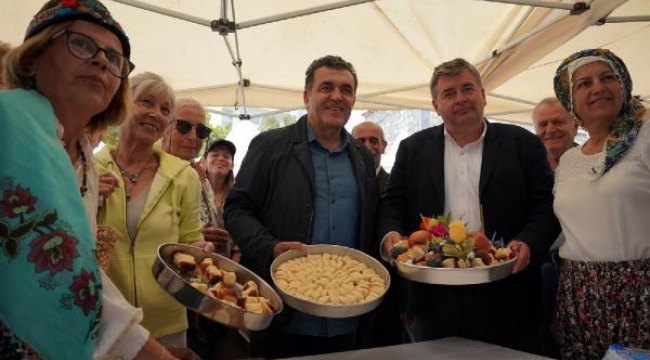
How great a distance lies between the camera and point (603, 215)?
160 cm

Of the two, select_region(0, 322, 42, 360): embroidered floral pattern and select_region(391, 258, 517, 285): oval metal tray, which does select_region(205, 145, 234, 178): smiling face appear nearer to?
select_region(391, 258, 517, 285): oval metal tray

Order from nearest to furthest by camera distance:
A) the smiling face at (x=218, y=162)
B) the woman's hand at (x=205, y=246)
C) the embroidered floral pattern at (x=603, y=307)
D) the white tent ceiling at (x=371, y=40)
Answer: the embroidered floral pattern at (x=603, y=307) < the woman's hand at (x=205, y=246) < the smiling face at (x=218, y=162) < the white tent ceiling at (x=371, y=40)

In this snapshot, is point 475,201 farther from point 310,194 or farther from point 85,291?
point 85,291

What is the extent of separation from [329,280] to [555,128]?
2.23 metres

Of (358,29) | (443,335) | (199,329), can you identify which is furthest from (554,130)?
(199,329)

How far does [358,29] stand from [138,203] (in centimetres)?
336

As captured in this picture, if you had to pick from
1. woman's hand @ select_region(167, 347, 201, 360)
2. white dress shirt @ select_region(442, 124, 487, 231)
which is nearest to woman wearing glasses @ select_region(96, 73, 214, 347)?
woman's hand @ select_region(167, 347, 201, 360)

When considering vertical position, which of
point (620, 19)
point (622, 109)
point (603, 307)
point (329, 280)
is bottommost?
point (603, 307)

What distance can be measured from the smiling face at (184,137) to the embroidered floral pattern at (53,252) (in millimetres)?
1875

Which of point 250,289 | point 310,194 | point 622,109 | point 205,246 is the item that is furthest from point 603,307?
point 205,246

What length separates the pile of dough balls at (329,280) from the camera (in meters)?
1.37

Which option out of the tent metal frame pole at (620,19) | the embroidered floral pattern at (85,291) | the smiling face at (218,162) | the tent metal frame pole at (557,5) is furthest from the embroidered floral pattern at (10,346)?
the tent metal frame pole at (620,19)

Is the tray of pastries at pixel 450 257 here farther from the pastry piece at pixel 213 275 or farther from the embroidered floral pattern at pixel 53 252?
A: the embroidered floral pattern at pixel 53 252

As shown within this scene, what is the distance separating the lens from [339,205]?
75.0 inches
